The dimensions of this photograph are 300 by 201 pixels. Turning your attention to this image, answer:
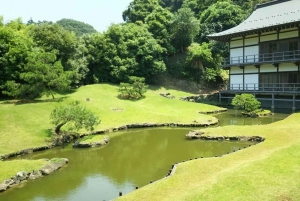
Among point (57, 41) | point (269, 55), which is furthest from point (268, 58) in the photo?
point (57, 41)

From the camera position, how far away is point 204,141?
21.1m

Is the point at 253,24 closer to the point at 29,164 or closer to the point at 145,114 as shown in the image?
the point at 145,114

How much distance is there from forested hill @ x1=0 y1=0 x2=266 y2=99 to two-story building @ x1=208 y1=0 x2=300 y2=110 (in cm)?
965

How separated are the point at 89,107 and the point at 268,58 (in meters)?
23.1

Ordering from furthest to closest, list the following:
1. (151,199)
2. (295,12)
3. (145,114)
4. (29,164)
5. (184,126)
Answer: (295,12), (145,114), (184,126), (29,164), (151,199)

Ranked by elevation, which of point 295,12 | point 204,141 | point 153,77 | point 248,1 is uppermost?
point 248,1

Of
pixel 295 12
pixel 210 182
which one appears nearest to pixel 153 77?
pixel 295 12

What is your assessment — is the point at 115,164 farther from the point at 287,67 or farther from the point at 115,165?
the point at 287,67

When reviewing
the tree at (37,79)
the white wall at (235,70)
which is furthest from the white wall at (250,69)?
the tree at (37,79)

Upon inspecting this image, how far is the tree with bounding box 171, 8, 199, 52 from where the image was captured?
52.8 meters

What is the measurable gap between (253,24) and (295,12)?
544 cm

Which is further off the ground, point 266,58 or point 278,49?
point 278,49

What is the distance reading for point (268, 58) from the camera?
3675 cm

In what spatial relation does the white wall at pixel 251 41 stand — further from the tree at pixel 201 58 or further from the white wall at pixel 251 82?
the tree at pixel 201 58
